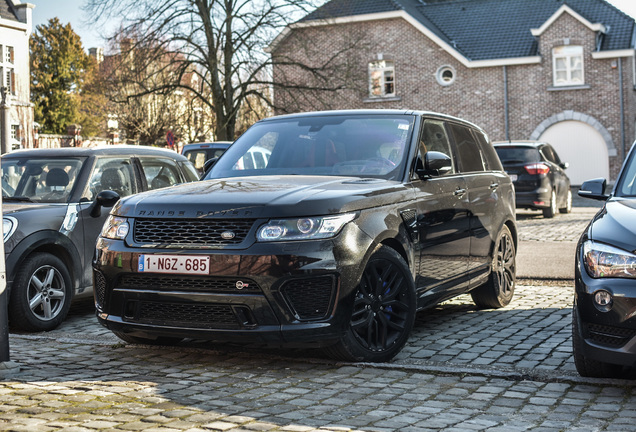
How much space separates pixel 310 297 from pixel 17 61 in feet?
137

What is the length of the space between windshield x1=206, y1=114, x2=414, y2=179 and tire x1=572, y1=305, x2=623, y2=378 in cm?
184

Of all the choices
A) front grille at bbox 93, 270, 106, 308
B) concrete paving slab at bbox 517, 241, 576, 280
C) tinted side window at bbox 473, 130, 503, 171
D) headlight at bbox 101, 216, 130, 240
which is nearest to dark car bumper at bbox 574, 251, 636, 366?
headlight at bbox 101, 216, 130, 240

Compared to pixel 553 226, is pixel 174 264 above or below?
above

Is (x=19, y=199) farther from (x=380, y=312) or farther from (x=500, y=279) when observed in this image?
(x=500, y=279)

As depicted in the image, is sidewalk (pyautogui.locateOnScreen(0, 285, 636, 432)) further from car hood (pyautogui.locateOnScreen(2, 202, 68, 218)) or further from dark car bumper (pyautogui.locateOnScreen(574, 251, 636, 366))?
car hood (pyautogui.locateOnScreen(2, 202, 68, 218))

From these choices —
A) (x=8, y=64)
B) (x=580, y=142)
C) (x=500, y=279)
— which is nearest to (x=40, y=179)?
(x=500, y=279)

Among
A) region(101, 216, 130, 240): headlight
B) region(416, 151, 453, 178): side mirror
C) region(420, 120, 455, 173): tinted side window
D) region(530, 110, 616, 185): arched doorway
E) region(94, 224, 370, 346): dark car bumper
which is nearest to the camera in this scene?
region(94, 224, 370, 346): dark car bumper

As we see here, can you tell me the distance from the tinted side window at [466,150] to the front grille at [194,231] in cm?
285

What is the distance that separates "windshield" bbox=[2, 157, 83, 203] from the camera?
798cm


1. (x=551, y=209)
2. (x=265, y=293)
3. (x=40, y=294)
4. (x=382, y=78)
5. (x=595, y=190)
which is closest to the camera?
(x=265, y=293)

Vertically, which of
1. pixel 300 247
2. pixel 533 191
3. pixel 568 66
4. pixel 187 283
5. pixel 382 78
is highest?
pixel 382 78

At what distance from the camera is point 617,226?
193 inches

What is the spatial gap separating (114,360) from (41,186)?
279 cm

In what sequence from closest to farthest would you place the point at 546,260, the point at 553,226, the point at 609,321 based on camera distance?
Answer: the point at 609,321
the point at 546,260
the point at 553,226
